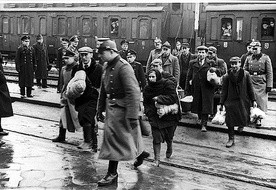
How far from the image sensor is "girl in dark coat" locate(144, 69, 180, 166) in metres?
6.92

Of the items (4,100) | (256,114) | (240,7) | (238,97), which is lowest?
(256,114)

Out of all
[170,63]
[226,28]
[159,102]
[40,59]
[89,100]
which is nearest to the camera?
[159,102]

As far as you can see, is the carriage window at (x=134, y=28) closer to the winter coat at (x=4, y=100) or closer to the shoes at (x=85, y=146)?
the winter coat at (x=4, y=100)

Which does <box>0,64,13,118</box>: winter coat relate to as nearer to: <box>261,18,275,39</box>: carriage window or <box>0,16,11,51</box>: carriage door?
<box>261,18,275,39</box>: carriage window

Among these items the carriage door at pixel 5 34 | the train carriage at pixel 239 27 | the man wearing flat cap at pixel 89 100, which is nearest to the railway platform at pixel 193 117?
the man wearing flat cap at pixel 89 100

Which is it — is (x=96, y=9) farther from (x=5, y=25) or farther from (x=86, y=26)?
(x=5, y=25)

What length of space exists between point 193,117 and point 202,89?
1685 mm

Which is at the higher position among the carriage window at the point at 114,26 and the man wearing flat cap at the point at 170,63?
the carriage window at the point at 114,26

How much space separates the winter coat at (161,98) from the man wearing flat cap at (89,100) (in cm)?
108

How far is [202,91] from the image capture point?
31.1ft

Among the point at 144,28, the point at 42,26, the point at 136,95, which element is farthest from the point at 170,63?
the point at 42,26

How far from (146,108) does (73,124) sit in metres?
1.51

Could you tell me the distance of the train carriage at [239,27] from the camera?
60.5 ft

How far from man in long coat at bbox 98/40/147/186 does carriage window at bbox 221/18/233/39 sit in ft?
46.7
